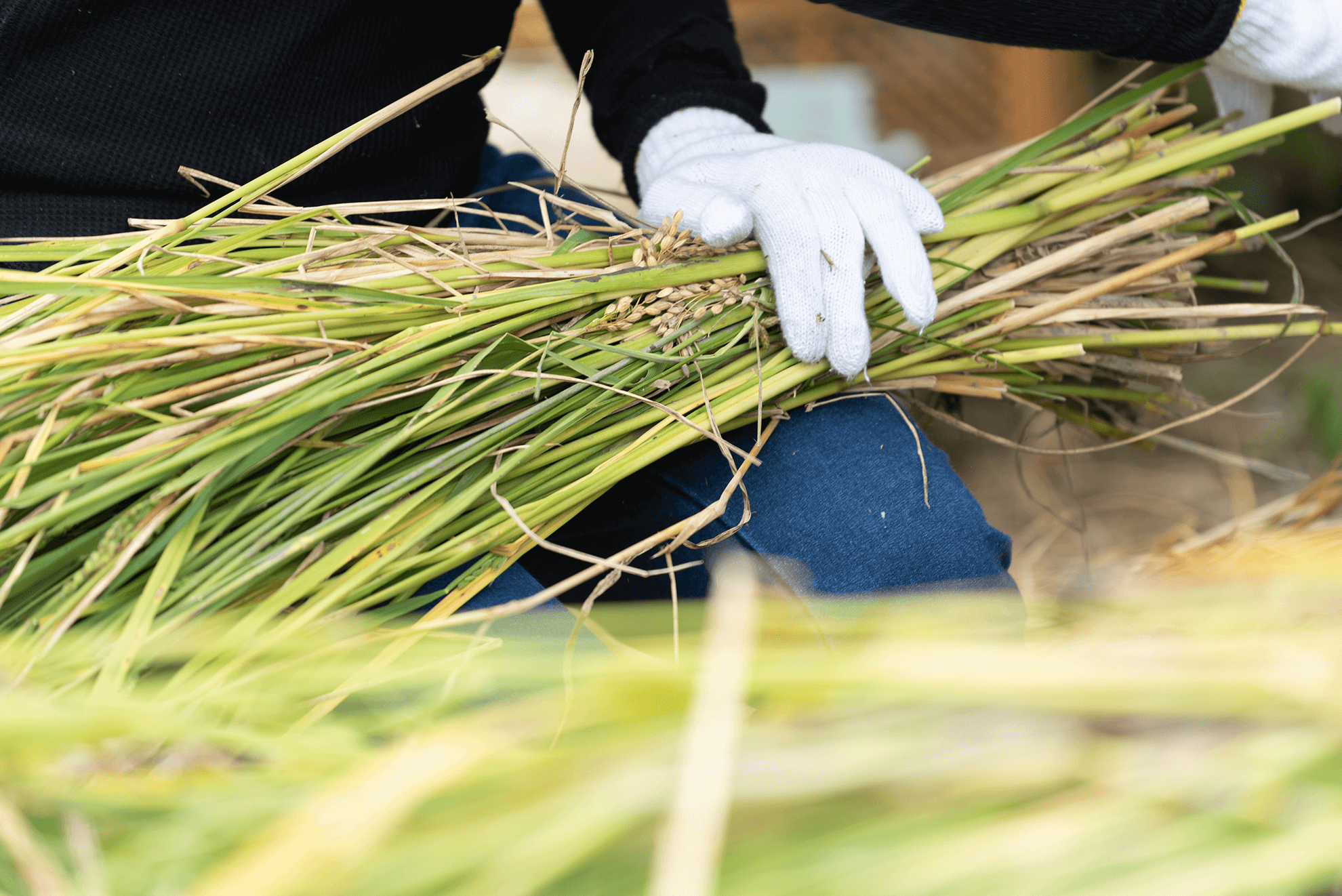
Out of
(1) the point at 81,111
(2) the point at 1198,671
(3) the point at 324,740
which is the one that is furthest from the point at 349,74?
(2) the point at 1198,671

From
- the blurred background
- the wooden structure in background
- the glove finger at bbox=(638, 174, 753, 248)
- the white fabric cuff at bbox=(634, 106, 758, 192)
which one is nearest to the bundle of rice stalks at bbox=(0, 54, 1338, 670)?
the glove finger at bbox=(638, 174, 753, 248)

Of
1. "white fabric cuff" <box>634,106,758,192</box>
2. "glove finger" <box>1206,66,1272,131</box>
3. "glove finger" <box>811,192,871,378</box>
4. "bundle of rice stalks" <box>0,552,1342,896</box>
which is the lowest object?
"bundle of rice stalks" <box>0,552,1342,896</box>

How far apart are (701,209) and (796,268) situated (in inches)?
4.5

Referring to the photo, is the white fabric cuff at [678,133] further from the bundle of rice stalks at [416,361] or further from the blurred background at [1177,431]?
the blurred background at [1177,431]

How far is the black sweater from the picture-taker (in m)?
0.65

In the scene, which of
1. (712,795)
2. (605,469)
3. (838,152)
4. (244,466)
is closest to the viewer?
(712,795)

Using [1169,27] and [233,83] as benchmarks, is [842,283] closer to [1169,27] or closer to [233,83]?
[1169,27]

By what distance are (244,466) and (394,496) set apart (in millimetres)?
95

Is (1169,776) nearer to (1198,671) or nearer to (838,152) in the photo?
(1198,671)

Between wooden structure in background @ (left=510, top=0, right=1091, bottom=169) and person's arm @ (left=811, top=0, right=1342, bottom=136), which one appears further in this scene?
wooden structure in background @ (left=510, top=0, right=1091, bottom=169)

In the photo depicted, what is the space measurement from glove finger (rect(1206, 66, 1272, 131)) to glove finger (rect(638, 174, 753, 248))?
59 cm

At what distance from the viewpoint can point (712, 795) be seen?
0.19 meters

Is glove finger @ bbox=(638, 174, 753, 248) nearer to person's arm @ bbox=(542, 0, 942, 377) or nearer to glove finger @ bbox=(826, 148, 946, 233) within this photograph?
person's arm @ bbox=(542, 0, 942, 377)

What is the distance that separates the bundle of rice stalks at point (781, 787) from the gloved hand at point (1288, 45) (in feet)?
2.31
